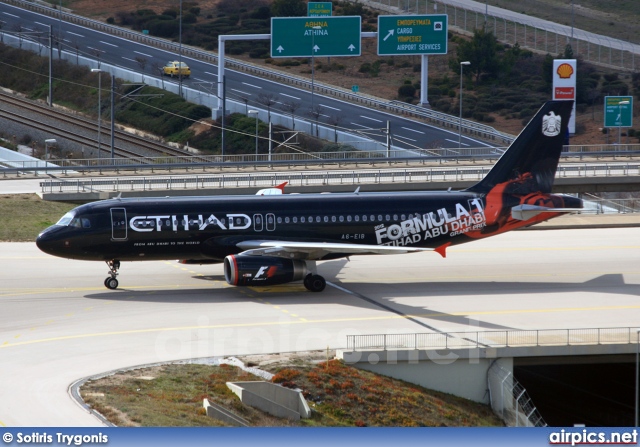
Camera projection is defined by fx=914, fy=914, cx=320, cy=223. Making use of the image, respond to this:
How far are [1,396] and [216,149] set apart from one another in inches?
3335

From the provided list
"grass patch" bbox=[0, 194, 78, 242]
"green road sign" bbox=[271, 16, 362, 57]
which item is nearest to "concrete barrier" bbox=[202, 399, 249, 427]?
"grass patch" bbox=[0, 194, 78, 242]

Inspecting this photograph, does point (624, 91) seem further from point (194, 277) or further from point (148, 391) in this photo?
point (148, 391)

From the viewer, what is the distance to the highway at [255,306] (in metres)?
31.1

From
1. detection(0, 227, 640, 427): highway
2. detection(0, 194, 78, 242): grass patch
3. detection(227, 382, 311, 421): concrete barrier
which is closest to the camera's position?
detection(227, 382, 311, 421): concrete barrier

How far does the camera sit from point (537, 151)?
46.2 metres

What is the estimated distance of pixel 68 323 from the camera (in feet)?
118

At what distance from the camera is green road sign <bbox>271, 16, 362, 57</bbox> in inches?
3622

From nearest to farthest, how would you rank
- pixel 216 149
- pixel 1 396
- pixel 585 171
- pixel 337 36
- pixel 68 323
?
1. pixel 1 396
2. pixel 68 323
3. pixel 585 171
4. pixel 337 36
5. pixel 216 149

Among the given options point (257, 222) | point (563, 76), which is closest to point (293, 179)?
point (257, 222)

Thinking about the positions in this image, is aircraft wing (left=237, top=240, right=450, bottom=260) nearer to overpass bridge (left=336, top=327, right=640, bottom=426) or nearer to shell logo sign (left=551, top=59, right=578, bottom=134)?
overpass bridge (left=336, top=327, right=640, bottom=426)

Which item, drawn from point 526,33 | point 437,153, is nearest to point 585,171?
point 437,153

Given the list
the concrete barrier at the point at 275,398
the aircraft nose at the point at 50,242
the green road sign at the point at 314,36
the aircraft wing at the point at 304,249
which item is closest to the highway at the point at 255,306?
the aircraft wing at the point at 304,249

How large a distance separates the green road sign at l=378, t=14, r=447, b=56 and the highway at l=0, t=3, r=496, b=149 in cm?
1066

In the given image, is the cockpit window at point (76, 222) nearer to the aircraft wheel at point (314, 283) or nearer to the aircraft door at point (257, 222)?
the aircraft door at point (257, 222)
